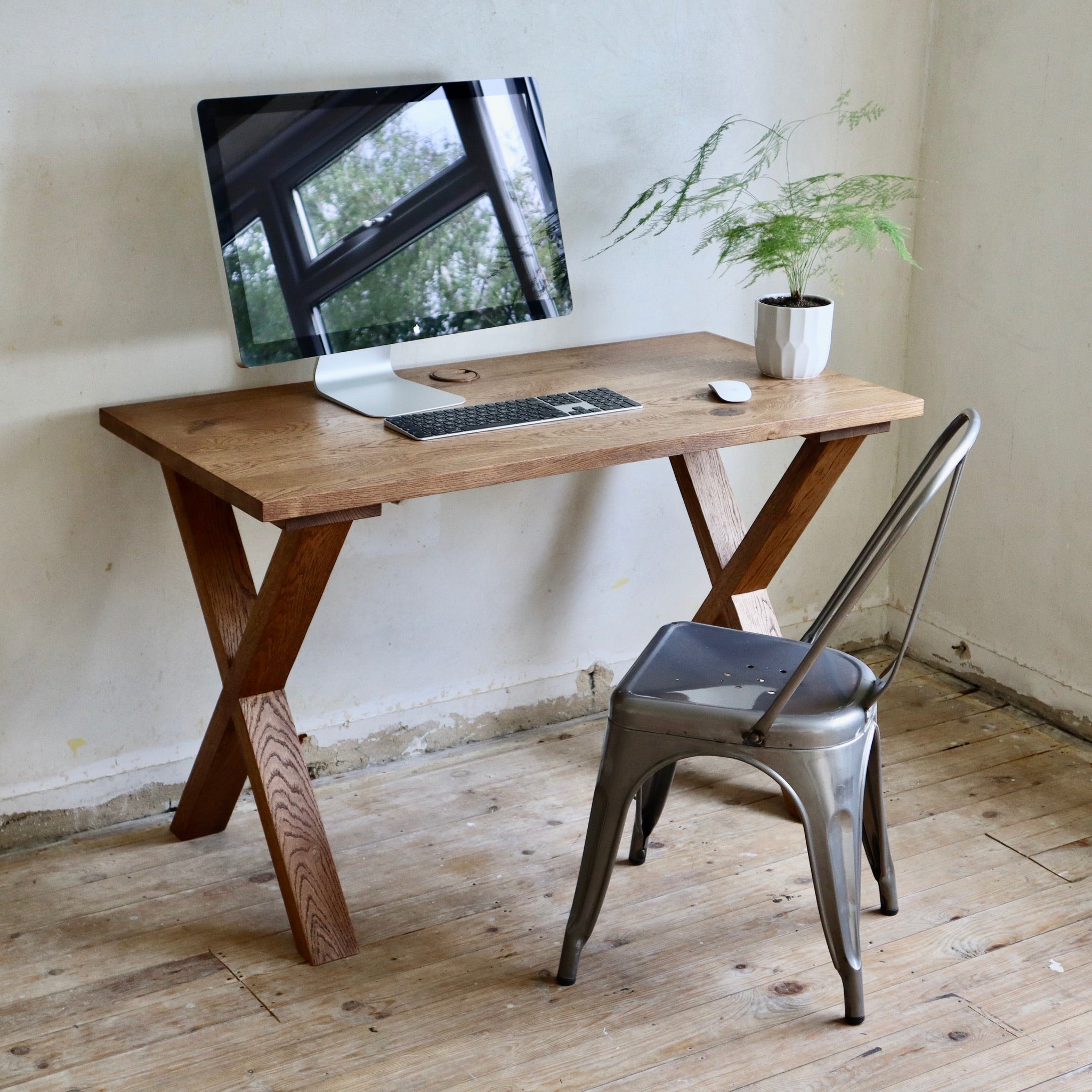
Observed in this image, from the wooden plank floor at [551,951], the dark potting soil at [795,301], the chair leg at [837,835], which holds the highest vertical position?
the dark potting soil at [795,301]

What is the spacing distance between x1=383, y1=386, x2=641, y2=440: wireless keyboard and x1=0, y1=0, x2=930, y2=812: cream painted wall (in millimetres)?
391

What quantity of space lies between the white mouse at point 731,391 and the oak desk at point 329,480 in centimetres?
2

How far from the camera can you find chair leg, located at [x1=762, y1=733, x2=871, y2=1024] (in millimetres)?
1788

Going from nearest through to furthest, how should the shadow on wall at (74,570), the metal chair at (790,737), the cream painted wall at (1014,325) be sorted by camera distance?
the metal chair at (790,737), the shadow on wall at (74,570), the cream painted wall at (1014,325)

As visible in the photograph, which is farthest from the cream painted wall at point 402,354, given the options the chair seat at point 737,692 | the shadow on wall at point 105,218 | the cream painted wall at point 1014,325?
the chair seat at point 737,692

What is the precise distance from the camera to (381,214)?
212 centimetres

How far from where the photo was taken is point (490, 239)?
2.22 metres

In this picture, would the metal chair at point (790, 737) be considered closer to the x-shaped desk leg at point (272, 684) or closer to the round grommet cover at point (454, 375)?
the x-shaped desk leg at point (272, 684)

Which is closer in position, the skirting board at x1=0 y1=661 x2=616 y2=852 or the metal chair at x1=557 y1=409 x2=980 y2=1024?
the metal chair at x1=557 y1=409 x2=980 y2=1024

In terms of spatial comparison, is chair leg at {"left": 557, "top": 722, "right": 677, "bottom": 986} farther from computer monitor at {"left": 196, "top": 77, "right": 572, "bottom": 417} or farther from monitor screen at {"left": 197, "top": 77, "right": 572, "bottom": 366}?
monitor screen at {"left": 197, "top": 77, "right": 572, "bottom": 366}

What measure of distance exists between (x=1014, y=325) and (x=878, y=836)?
1.26m

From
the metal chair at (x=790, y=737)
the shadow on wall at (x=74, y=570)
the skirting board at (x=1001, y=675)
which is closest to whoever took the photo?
the metal chair at (x=790, y=737)

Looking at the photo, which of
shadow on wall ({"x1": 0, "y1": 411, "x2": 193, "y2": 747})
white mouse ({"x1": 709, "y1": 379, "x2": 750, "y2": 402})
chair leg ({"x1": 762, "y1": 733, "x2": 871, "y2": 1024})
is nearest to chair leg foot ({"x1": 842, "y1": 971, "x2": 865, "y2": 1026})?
chair leg ({"x1": 762, "y1": 733, "x2": 871, "y2": 1024})

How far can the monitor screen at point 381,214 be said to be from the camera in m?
2.01
